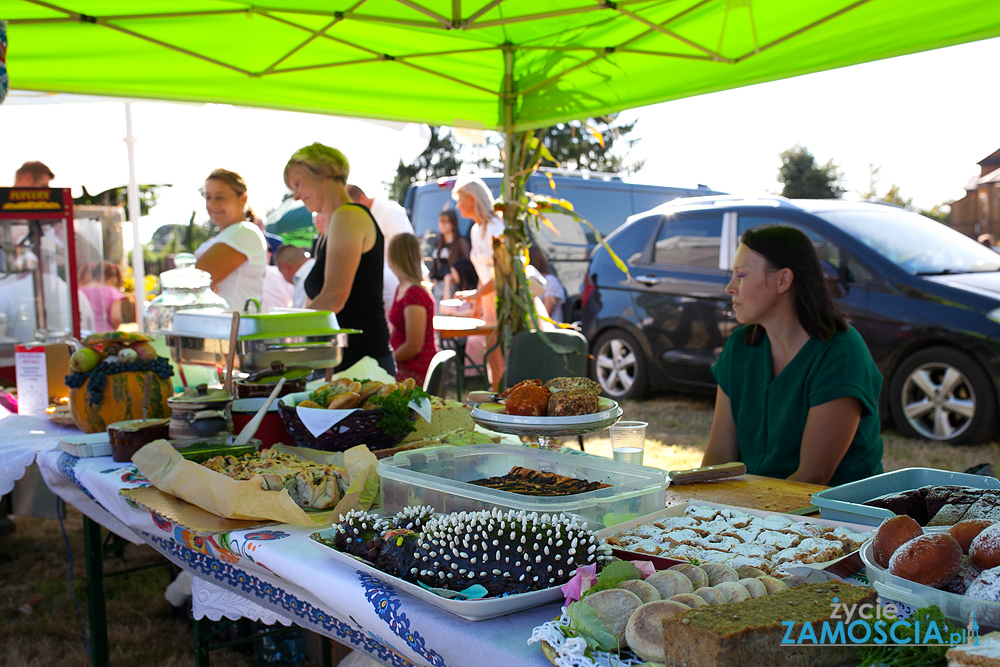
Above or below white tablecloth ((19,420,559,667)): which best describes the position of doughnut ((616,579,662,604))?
above

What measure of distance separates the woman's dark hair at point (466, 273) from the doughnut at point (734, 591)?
7.92 metres

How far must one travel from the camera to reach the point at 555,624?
A: 0.98m

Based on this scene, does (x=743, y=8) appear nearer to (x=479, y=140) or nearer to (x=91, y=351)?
(x=479, y=140)

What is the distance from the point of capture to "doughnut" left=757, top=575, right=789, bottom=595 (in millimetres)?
1012

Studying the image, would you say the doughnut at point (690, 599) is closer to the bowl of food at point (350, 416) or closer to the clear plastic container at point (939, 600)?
the clear plastic container at point (939, 600)

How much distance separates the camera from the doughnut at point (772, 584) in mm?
1012

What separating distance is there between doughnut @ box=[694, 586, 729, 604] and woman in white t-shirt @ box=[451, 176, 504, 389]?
144 inches

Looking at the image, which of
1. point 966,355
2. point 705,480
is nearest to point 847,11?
point 705,480

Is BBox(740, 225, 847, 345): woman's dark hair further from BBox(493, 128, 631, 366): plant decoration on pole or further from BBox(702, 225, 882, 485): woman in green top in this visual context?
BBox(493, 128, 631, 366): plant decoration on pole

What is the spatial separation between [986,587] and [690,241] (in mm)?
6480

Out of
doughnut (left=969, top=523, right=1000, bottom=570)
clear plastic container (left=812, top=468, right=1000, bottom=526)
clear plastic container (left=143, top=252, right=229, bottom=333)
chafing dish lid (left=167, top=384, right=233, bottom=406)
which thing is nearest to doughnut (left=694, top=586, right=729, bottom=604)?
doughnut (left=969, top=523, right=1000, bottom=570)

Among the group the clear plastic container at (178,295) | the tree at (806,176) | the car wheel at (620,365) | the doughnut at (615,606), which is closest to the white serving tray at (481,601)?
the doughnut at (615,606)

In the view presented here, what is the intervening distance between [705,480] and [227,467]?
3.82ft

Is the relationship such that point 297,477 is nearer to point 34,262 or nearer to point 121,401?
point 121,401
